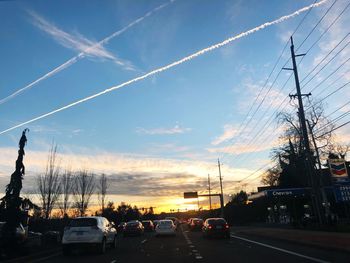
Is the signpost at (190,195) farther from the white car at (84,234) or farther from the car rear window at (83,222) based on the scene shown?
the car rear window at (83,222)

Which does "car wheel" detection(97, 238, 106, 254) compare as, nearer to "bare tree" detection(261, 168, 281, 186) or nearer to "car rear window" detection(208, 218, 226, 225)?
"car rear window" detection(208, 218, 226, 225)

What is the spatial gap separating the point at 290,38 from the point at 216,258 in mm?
23966

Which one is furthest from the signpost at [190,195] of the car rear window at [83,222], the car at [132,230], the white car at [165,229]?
the car rear window at [83,222]

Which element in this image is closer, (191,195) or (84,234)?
(84,234)

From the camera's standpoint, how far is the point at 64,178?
48.2 meters

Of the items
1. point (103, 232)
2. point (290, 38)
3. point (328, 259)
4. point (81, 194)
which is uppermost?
point (290, 38)

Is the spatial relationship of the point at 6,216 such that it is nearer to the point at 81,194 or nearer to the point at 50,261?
the point at 50,261

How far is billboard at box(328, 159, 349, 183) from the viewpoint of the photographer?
2745cm

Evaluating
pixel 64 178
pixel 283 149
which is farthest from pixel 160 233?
pixel 283 149

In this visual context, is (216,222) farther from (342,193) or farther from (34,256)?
(34,256)

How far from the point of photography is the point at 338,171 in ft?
91.0

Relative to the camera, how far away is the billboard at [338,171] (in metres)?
27.5

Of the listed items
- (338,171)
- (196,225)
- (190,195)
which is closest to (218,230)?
(338,171)

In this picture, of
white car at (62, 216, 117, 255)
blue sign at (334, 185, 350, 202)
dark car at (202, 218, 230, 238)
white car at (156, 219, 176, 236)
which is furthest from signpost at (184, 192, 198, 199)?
white car at (62, 216, 117, 255)
